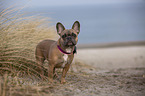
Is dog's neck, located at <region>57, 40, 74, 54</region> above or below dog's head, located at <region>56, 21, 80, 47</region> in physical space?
below

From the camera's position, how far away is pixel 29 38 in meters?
4.15

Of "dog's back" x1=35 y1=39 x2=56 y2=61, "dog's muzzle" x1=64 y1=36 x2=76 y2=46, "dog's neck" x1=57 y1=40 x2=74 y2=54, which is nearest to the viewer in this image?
"dog's muzzle" x1=64 y1=36 x2=76 y2=46

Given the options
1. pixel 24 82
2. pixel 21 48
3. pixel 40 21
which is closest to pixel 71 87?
pixel 24 82

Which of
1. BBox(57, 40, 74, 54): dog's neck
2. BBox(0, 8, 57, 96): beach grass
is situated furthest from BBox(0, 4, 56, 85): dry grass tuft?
BBox(57, 40, 74, 54): dog's neck

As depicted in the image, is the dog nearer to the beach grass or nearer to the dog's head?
the dog's head

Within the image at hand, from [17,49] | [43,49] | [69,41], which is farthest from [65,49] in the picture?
[17,49]

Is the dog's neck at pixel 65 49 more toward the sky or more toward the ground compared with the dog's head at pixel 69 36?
more toward the ground

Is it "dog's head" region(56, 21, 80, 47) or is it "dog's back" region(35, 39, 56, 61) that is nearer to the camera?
"dog's head" region(56, 21, 80, 47)

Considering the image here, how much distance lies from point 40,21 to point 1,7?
1.37 m

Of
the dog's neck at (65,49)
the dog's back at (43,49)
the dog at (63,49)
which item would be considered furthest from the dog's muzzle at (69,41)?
the dog's back at (43,49)

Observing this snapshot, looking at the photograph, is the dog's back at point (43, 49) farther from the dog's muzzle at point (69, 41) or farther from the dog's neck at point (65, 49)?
the dog's muzzle at point (69, 41)

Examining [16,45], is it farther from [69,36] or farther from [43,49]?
[69,36]

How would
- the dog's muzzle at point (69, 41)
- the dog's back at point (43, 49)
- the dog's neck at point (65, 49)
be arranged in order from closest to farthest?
the dog's muzzle at point (69, 41) < the dog's neck at point (65, 49) < the dog's back at point (43, 49)

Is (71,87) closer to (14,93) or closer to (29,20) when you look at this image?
(14,93)
